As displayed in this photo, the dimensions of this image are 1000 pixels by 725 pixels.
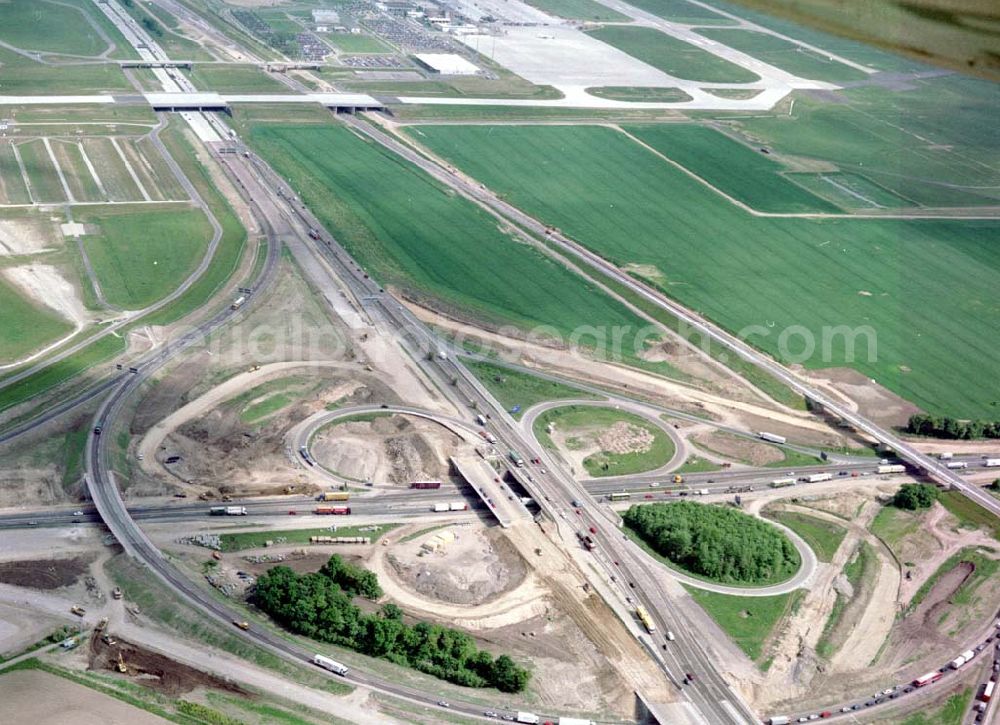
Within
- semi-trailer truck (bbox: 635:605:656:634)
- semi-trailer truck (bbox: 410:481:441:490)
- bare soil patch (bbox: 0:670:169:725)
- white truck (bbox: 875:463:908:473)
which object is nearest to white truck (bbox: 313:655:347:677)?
bare soil patch (bbox: 0:670:169:725)

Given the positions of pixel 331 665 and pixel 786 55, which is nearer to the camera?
pixel 331 665

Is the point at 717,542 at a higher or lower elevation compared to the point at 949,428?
lower

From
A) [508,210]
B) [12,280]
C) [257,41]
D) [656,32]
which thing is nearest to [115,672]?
[12,280]

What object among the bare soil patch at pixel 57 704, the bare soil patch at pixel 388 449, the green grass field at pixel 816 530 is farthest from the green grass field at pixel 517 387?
the bare soil patch at pixel 57 704

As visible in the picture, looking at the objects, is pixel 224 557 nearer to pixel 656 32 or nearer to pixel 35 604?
pixel 35 604

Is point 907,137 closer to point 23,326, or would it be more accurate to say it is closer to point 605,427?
point 605,427

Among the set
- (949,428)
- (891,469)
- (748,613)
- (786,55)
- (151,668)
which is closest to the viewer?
(151,668)

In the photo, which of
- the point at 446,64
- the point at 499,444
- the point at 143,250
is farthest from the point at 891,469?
the point at 446,64

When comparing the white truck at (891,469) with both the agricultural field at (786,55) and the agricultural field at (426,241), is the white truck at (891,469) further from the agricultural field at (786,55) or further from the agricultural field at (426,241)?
the agricultural field at (786,55)
